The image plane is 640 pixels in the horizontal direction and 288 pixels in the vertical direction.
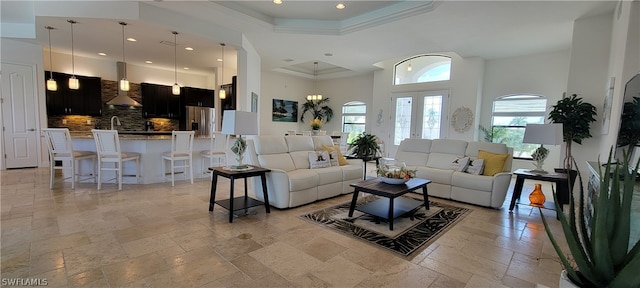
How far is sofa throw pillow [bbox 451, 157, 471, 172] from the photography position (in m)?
4.49

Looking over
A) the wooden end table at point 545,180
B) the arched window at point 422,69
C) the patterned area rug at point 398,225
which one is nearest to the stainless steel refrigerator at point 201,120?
the arched window at point 422,69

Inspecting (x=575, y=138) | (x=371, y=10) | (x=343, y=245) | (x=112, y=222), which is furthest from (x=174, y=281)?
(x=575, y=138)

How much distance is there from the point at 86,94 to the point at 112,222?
6072 mm

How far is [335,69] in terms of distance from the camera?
9.76 metres

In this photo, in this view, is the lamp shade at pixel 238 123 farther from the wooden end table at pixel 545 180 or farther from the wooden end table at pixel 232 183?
the wooden end table at pixel 545 180

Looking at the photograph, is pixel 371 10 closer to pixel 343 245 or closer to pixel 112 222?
pixel 343 245

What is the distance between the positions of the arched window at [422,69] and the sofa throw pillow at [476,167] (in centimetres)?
371

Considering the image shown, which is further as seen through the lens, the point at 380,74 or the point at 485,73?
the point at 380,74

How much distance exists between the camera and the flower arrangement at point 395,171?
3.44 m

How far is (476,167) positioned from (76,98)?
944 centimetres

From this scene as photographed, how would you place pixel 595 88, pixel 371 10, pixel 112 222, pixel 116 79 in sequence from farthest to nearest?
pixel 116 79 < pixel 371 10 < pixel 595 88 < pixel 112 222

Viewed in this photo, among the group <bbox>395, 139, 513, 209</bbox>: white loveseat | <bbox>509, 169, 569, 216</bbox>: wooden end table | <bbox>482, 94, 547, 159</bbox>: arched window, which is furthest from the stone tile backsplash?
<bbox>482, 94, 547, 159</bbox>: arched window

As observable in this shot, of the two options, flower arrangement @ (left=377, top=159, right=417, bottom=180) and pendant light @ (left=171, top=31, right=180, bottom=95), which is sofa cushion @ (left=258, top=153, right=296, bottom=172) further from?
pendant light @ (left=171, top=31, right=180, bottom=95)

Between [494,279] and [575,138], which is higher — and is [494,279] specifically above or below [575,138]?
below
